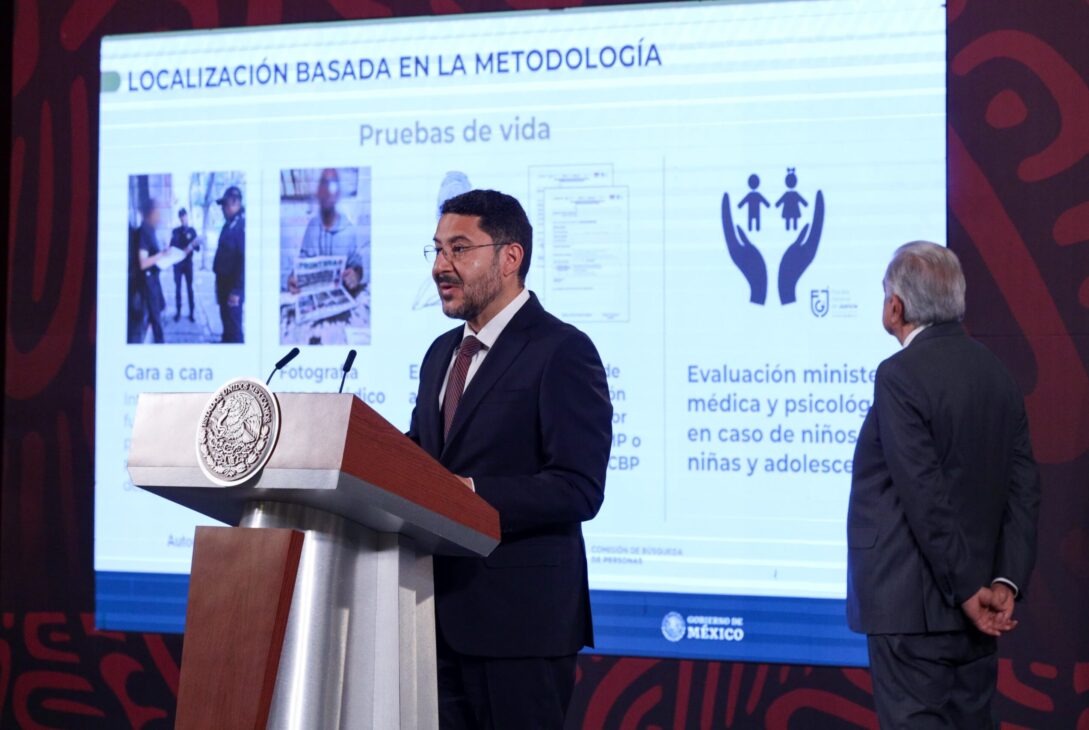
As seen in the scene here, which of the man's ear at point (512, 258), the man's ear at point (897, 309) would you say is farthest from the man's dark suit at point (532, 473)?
the man's ear at point (897, 309)

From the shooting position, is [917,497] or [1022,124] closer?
[917,497]

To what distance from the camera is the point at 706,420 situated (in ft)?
12.2

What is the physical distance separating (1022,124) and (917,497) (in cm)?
145

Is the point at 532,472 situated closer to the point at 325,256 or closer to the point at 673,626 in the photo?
the point at 673,626

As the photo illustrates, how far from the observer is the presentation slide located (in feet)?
11.9

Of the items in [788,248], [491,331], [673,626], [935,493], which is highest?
[788,248]

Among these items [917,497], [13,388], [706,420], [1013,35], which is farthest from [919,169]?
[13,388]

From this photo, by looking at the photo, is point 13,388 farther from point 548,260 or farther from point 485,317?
point 485,317

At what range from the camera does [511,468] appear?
233 centimetres

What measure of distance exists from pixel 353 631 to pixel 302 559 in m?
0.16

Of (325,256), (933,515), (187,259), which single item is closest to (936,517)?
(933,515)

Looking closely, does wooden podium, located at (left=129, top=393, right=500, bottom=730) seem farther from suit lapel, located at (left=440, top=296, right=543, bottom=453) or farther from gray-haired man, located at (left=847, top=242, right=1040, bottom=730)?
gray-haired man, located at (left=847, top=242, right=1040, bottom=730)

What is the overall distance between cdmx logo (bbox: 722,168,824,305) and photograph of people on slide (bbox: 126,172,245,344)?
1712 millimetres

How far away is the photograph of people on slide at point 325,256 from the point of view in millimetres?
4047
